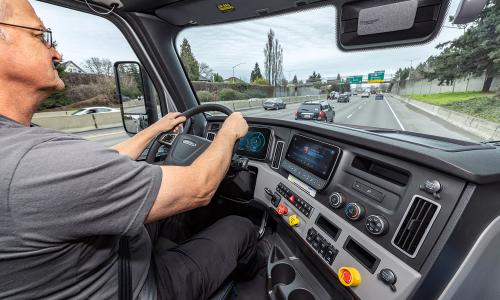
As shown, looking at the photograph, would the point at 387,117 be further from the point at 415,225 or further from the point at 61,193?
the point at 61,193

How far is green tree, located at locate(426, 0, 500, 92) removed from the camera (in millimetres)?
1389

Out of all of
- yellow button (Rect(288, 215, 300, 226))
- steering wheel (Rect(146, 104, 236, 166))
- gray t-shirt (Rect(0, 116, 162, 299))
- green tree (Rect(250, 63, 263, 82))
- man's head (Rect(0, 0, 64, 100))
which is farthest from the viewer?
green tree (Rect(250, 63, 263, 82))

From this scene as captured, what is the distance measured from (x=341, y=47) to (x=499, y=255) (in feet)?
5.36

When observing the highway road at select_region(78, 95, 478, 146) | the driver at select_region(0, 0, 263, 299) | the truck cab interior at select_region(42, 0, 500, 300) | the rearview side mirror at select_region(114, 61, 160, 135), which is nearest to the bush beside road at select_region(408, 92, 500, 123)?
the highway road at select_region(78, 95, 478, 146)

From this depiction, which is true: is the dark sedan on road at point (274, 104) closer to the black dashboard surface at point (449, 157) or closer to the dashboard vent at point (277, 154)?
the dashboard vent at point (277, 154)

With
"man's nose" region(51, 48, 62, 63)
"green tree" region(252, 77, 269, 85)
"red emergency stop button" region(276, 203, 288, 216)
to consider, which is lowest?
"red emergency stop button" region(276, 203, 288, 216)

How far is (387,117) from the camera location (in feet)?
8.02

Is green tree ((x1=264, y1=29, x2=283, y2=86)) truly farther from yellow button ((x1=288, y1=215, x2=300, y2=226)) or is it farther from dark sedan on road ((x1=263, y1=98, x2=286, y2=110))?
yellow button ((x1=288, y1=215, x2=300, y2=226))

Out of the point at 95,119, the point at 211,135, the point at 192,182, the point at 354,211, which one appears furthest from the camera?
the point at 95,119

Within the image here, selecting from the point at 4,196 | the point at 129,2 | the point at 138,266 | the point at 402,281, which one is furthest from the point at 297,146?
the point at 129,2

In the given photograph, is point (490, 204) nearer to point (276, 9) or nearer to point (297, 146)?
point (297, 146)

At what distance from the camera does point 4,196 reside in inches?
23.6

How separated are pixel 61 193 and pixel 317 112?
2327 millimetres

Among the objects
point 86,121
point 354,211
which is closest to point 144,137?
point 354,211
